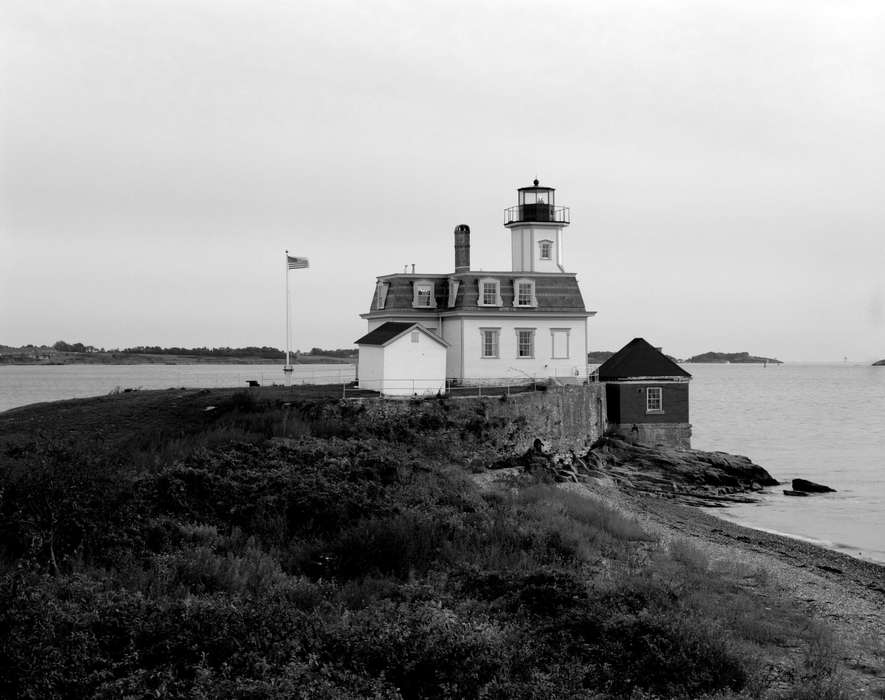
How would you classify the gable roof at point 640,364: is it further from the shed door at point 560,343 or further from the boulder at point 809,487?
the boulder at point 809,487

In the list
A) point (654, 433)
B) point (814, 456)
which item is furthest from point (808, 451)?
point (654, 433)

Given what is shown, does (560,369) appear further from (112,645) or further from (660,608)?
(112,645)

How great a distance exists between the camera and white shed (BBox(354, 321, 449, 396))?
31.9 metres

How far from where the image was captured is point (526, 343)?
3672 centimetres

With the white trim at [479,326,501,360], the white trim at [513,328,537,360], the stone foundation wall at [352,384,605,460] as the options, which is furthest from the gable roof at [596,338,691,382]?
the white trim at [479,326,501,360]

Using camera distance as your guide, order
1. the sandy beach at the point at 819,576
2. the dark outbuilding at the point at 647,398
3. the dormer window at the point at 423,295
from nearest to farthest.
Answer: the sandy beach at the point at 819,576, the dormer window at the point at 423,295, the dark outbuilding at the point at 647,398

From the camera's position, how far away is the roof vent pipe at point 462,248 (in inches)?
1503

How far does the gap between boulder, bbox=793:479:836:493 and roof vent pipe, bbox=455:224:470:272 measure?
49.9 feet

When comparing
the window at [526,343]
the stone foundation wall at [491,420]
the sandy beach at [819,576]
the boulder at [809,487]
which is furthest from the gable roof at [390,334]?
the boulder at [809,487]

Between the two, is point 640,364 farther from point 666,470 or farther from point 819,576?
point 819,576

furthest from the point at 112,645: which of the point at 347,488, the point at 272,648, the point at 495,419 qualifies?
the point at 495,419

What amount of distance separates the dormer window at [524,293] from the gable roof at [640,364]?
19.6 ft

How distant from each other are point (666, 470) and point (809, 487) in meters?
5.11

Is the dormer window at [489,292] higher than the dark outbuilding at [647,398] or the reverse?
higher
